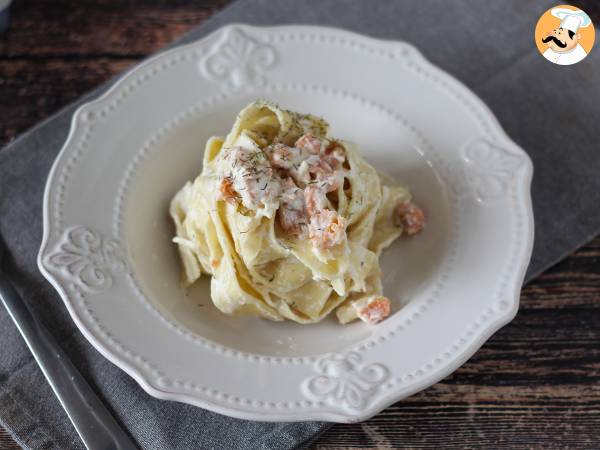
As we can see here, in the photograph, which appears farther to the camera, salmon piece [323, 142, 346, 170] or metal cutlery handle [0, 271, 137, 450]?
salmon piece [323, 142, 346, 170]

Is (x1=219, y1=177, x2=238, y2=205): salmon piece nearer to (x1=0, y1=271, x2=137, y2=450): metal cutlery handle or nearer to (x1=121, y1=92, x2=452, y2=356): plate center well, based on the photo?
(x1=121, y1=92, x2=452, y2=356): plate center well

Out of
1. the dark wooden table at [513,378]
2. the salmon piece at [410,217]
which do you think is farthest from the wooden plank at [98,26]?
the salmon piece at [410,217]

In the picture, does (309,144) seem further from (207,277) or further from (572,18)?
(572,18)

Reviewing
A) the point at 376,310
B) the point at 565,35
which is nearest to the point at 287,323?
the point at 376,310

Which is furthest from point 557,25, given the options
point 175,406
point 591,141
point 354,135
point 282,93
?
point 175,406

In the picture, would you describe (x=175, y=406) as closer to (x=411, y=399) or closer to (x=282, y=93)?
(x=411, y=399)

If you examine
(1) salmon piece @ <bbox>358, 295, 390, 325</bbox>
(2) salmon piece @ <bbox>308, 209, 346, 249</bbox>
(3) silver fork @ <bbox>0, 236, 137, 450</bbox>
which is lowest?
(3) silver fork @ <bbox>0, 236, 137, 450</bbox>

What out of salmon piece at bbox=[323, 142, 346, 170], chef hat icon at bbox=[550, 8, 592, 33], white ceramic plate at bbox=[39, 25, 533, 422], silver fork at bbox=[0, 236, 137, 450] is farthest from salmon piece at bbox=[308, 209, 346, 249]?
chef hat icon at bbox=[550, 8, 592, 33]
